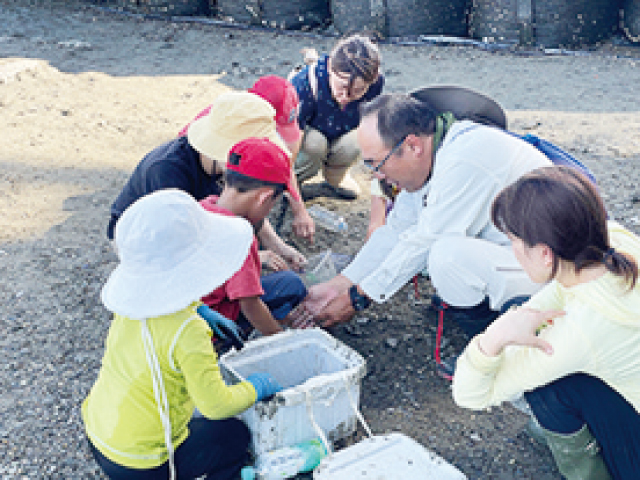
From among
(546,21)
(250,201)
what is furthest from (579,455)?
(546,21)

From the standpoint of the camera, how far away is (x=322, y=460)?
78.7 inches

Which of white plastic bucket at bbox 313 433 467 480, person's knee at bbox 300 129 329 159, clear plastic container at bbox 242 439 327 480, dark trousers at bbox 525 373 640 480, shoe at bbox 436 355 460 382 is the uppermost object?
person's knee at bbox 300 129 329 159

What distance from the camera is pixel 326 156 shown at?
13.0ft

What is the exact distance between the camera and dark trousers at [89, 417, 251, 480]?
1902 mm

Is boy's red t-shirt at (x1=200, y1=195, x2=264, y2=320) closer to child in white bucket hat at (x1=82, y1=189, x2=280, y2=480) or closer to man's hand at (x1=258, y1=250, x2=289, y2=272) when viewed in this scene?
child in white bucket hat at (x1=82, y1=189, x2=280, y2=480)

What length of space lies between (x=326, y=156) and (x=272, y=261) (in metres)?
1.26

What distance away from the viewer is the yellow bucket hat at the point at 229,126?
2.58 m

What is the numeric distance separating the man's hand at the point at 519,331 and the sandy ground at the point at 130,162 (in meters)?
0.65

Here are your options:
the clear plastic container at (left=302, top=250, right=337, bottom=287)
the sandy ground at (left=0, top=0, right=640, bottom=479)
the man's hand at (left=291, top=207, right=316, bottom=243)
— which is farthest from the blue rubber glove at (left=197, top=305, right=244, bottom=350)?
the man's hand at (left=291, top=207, right=316, bottom=243)

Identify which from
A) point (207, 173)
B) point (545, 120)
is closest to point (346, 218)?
point (207, 173)

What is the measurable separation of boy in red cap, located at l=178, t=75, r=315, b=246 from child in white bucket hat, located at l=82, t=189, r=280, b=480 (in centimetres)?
143

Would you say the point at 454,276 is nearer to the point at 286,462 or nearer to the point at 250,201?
the point at 250,201

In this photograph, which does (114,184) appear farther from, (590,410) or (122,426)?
(590,410)

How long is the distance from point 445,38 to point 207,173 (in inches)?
170
